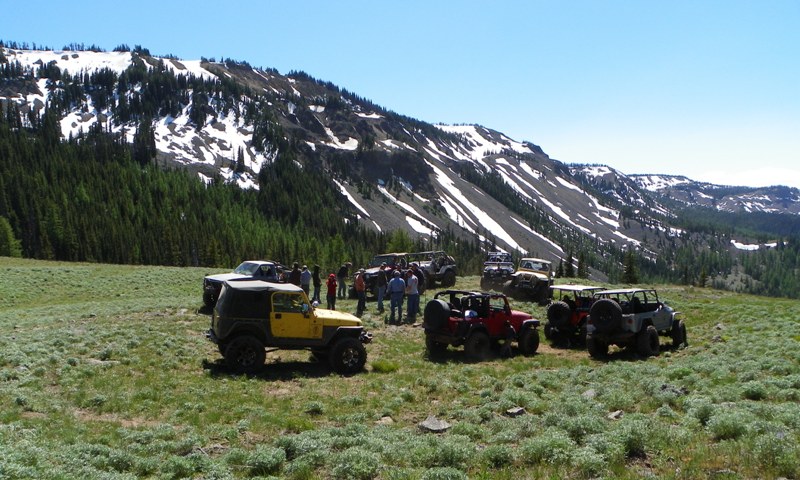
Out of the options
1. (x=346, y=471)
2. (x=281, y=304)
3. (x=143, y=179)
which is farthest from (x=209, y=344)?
(x=143, y=179)

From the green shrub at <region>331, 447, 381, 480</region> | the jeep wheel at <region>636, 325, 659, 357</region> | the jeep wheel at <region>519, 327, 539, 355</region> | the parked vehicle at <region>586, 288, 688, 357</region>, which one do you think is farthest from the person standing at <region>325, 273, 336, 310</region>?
the green shrub at <region>331, 447, 381, 480</region>

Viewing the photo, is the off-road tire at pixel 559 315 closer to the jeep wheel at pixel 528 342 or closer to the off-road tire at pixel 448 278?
the jeep wheel at pixel 528 342

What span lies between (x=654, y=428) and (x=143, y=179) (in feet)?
524

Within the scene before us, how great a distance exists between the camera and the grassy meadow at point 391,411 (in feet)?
23.6

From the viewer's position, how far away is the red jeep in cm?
1742

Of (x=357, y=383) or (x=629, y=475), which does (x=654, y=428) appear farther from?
(x=357, y=383)

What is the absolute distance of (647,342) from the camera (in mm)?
17531

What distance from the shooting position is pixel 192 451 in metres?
8.35

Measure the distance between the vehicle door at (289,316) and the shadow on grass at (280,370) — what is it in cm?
110

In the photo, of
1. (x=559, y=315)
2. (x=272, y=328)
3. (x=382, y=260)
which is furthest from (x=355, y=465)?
(x=382, y=260)

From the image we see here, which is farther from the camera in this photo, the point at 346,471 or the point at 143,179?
the point at 143,179

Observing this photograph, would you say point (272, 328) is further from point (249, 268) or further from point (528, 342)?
point (249, 268)

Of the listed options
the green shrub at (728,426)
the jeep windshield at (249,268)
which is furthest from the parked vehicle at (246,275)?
the green shrub at (728,426)

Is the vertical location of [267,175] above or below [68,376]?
above
